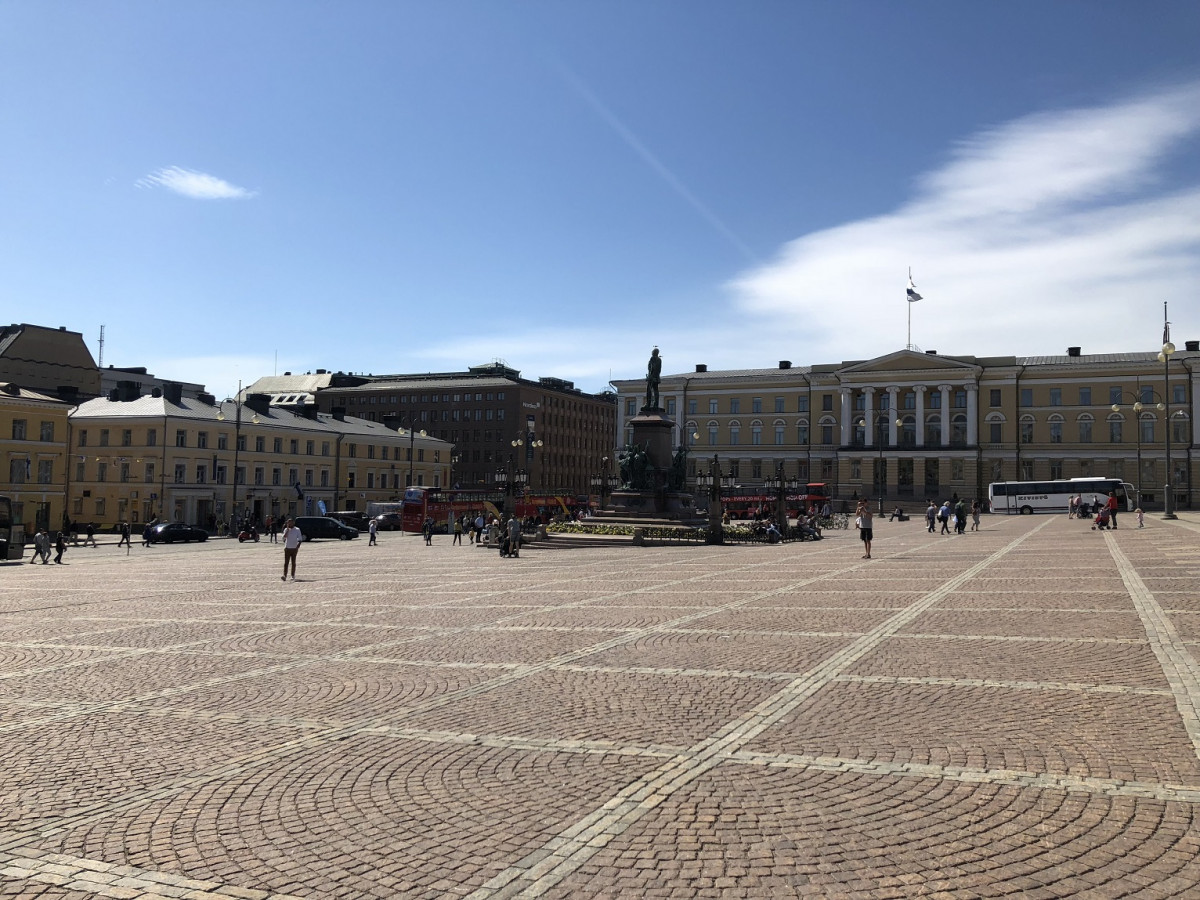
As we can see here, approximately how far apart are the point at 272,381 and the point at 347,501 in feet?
228

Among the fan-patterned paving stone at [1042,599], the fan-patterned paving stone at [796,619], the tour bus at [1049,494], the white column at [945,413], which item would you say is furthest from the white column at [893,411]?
the fan-patterned paving stone at [796,619]

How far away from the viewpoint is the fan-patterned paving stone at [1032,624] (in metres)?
13.5

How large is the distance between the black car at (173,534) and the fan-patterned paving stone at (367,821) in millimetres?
52071

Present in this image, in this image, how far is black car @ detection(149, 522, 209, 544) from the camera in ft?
180

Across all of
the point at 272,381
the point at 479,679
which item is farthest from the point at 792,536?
the point at 272,381

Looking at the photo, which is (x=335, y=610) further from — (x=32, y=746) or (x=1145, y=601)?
(x=1145, y=601)

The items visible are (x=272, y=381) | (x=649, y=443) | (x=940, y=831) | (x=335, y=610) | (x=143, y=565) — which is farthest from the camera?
(x=272, y=381)

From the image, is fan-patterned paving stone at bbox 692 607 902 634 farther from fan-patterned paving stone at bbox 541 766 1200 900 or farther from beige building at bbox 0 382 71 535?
beige building at bbox 0 382 71 535

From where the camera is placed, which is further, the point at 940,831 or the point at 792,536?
the point at 792,536

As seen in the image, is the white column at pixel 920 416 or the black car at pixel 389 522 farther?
the white column at pixel 920 416

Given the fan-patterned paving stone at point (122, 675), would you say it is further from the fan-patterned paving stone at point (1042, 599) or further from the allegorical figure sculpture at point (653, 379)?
the allegorical figure sculpture at point (653, 379)

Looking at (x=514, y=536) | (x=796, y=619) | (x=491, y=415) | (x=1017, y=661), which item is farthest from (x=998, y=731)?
(x=491, y=415)

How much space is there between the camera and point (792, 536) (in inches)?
1822

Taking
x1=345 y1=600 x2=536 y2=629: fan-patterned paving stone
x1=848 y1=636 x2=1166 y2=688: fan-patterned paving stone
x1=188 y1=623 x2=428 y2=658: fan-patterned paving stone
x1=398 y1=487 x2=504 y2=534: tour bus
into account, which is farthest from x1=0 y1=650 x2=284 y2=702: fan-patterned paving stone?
x1=398 y1=487 x2=504 y2=534: tour bus
